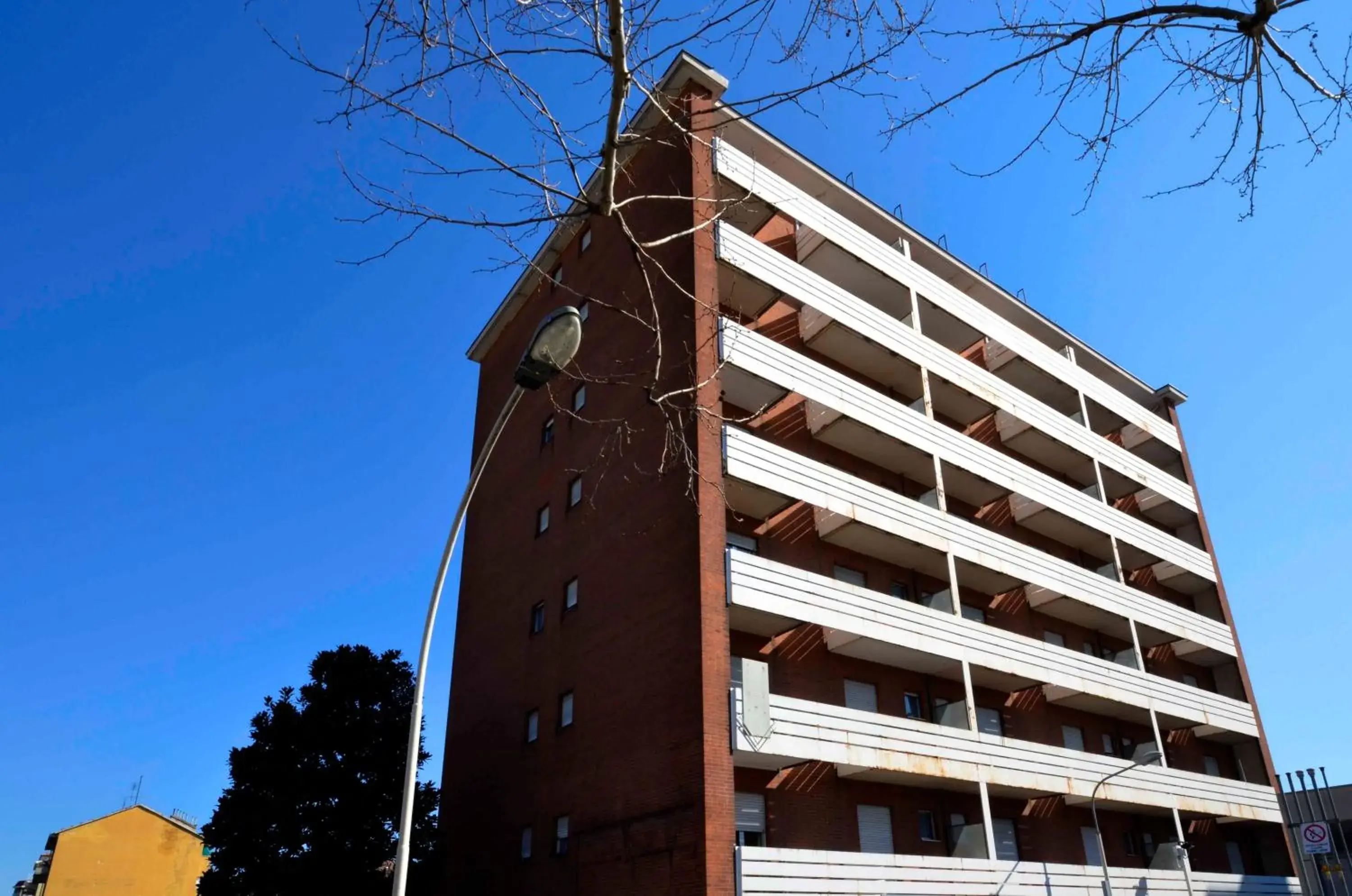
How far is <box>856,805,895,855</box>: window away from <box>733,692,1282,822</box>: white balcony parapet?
72 centimetres

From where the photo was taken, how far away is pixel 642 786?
1719cm

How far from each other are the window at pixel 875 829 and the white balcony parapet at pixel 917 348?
37.3 feet

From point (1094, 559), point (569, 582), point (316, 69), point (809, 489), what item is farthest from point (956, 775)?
point (316, 69)

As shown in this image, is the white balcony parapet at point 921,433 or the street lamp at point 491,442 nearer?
the street lamp at point 491,442

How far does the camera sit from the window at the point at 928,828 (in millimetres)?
19953

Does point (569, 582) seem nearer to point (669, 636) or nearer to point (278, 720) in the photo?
point (669, 636)

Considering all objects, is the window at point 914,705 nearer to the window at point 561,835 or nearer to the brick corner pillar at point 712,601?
the brick corner pillar at point 712,601

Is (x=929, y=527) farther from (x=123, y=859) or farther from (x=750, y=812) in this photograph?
(x=123, y=859)

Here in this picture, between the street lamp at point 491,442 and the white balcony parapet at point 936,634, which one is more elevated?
the white balcony parapet at point 936,634

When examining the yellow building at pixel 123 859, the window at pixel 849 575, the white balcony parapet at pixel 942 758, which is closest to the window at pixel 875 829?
the white balcony parapet at pixel 942 758

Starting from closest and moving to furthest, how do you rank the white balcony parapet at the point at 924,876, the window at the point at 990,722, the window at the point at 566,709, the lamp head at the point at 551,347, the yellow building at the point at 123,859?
the lamp head at the point at 551,347
the white balcony parapet at the point at 924,876
the window at the point at 566,709
the window at the point at 990,722
the yellow building at the point at 123,859

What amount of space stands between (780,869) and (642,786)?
3.07 m

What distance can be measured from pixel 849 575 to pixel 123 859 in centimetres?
4566

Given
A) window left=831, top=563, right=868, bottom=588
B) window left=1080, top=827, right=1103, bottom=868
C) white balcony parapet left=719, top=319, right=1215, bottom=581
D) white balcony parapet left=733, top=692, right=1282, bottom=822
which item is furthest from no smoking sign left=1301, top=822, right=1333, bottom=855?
window left=831, top=563, right=868, bottom=588
